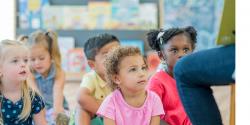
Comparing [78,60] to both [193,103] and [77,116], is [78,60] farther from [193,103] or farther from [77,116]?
[193,103]

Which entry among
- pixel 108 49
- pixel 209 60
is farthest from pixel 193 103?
pixel 108 49

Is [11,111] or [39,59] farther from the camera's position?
[39,59]

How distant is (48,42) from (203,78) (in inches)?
57.6

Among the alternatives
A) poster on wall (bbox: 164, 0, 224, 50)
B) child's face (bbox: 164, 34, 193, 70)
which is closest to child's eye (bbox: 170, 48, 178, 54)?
child's face (bbox: 164, 34, 193, 70)

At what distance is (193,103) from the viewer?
1475mm

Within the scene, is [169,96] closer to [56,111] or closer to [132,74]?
[132,74]

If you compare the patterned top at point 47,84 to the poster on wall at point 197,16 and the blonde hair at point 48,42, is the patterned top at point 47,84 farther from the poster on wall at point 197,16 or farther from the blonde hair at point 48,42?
the poster on wall at point 197,16

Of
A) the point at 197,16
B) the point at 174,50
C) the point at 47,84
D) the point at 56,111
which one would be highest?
the point at 197,16

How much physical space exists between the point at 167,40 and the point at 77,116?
0.54m

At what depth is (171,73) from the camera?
2039 millimetres

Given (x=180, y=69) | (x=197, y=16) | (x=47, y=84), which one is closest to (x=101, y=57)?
(x=47, y=84)

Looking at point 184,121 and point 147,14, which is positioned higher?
point 147,14

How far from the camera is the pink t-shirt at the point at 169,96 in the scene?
1.96 m
